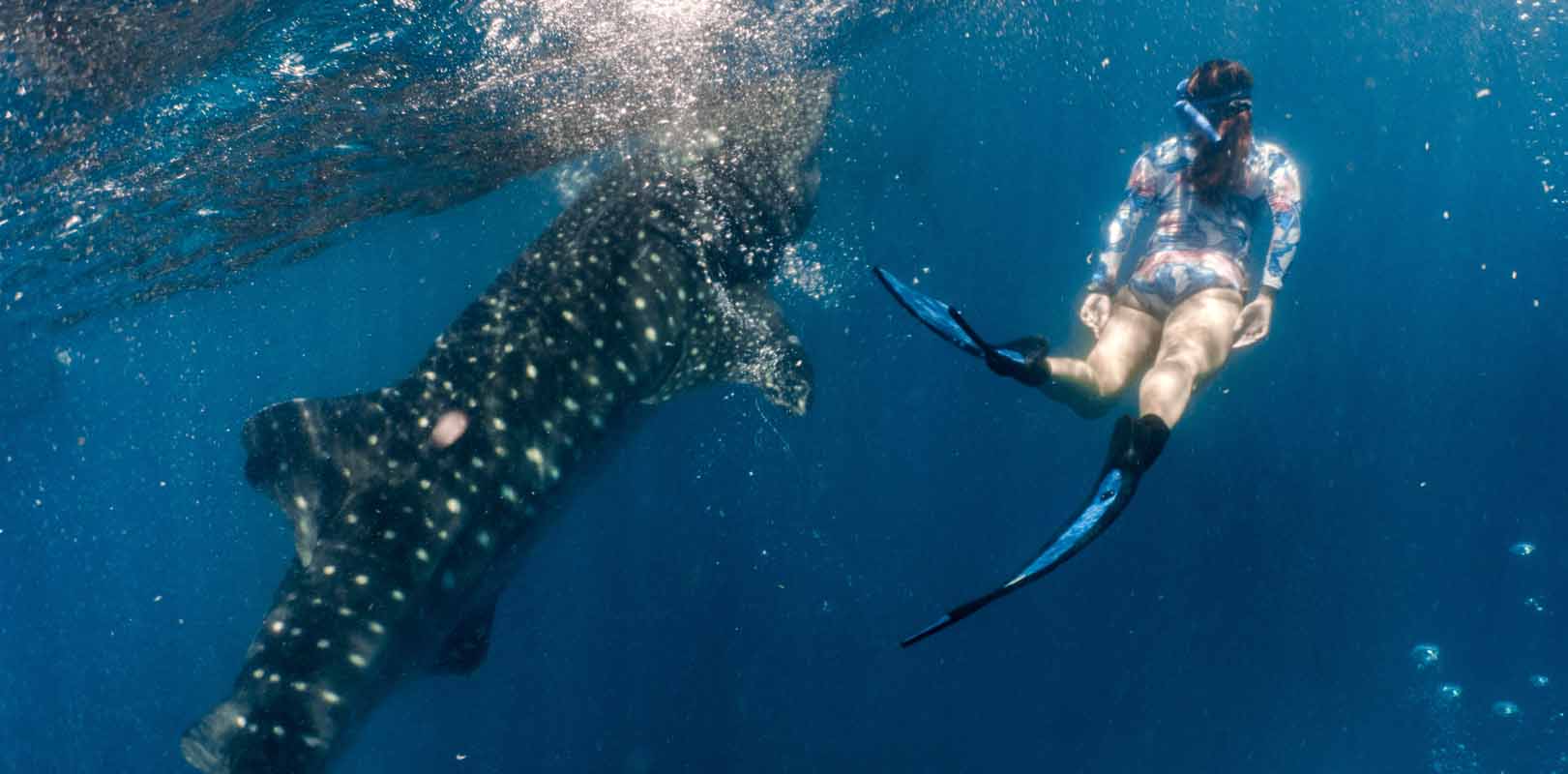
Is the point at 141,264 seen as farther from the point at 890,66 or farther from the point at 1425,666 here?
the point at 1425,666

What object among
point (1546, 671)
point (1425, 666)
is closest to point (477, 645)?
point (1425, 666)

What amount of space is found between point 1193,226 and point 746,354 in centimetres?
425

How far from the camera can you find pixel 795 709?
45.4 ft

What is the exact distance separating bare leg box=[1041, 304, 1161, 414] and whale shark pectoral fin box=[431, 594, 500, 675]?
5.06m

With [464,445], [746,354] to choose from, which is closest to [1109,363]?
[746,354]

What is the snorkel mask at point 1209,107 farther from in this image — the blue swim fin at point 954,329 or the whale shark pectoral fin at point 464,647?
the whale shark pectoral fin at point 464,647

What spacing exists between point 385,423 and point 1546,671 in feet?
82.4

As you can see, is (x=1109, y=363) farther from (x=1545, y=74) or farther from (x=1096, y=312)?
(x=1545, y=74)

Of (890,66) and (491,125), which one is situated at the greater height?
(890,66)

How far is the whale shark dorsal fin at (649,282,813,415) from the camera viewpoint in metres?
7.57

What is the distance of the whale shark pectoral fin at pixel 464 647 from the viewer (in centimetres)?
651

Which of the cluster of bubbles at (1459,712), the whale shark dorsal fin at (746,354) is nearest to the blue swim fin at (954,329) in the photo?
the whale shark dorsal fin at (746,354)

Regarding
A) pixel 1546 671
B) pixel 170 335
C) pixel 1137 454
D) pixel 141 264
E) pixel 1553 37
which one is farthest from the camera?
pixel 1553 37

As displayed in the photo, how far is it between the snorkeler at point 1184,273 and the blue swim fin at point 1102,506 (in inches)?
20.3
